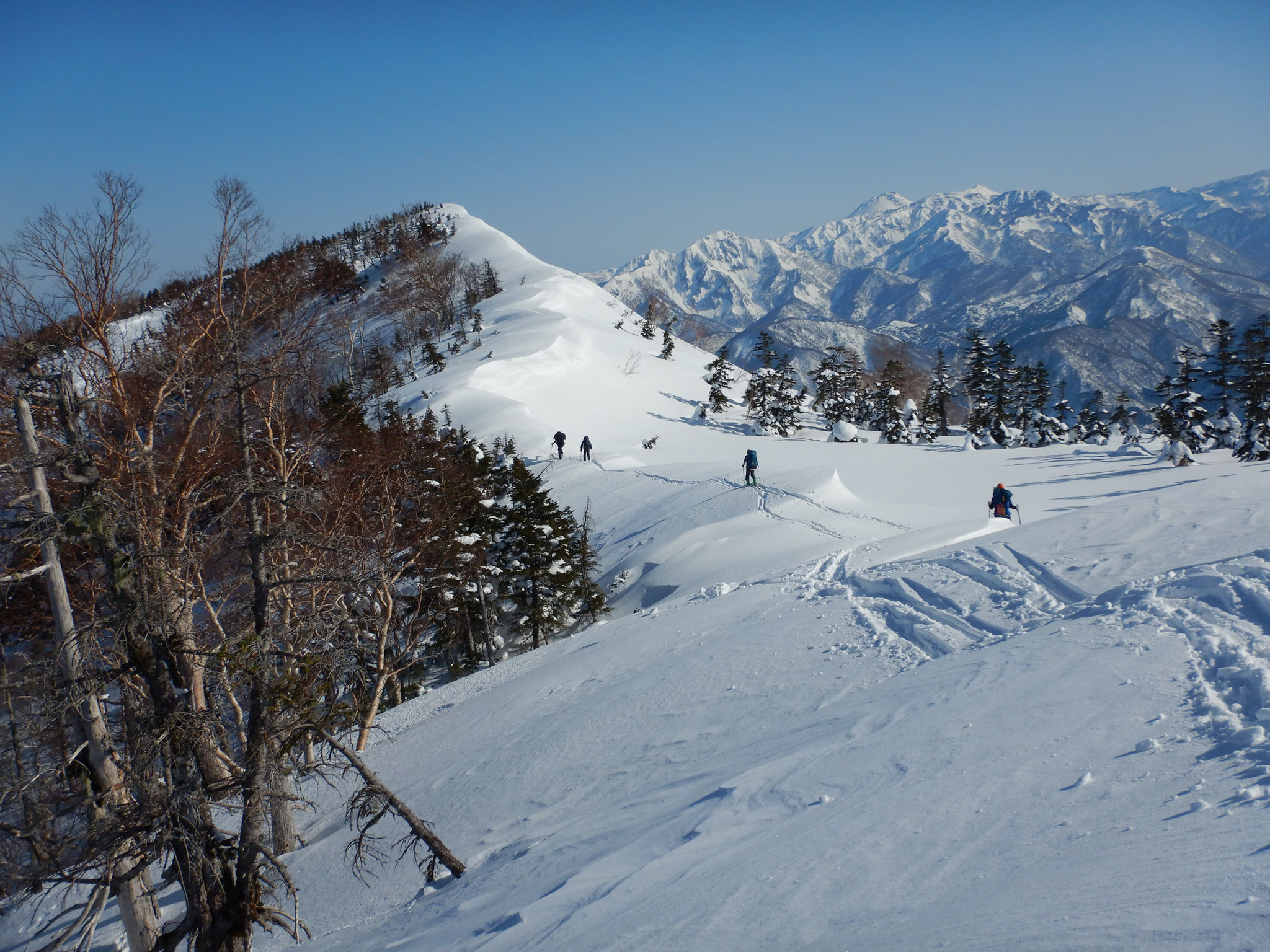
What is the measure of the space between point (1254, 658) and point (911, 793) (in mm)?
3450

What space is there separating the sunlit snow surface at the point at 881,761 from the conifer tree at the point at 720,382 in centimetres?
3501

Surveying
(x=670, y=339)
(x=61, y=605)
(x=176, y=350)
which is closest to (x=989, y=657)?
(x=61, y=605)

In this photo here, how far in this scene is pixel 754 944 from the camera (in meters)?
4.11

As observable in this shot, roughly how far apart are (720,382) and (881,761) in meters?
49.7

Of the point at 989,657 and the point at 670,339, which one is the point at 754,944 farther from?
the point at 670,339

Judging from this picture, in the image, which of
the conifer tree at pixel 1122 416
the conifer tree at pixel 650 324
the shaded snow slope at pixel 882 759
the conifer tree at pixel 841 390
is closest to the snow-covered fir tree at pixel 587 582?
the shaded snow slope at pixel 882 759

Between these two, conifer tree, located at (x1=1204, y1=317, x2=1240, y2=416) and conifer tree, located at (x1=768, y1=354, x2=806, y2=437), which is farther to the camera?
conifer tree, located at (x1=768, y1=354, x2=806, y2=437)

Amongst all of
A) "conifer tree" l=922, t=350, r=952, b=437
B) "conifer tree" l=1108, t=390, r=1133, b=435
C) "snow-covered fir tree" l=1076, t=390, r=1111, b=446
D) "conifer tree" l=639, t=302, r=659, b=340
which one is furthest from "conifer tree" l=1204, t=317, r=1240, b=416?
"conifer tree" l=639, t=302, r=659, b=340

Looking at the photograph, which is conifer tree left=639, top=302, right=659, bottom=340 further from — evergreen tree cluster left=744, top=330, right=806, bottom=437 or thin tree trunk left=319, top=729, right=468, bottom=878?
thin tree trunk left=319, top=729, right=468, bottom=878

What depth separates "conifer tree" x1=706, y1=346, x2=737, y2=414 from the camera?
5144 cm

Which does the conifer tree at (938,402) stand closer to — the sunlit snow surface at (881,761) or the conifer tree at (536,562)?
the conifer tree at (536,562)

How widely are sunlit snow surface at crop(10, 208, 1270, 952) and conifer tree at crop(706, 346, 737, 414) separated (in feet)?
115

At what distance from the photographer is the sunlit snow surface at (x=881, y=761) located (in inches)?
155

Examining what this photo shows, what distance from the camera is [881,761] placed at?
19.3ft
